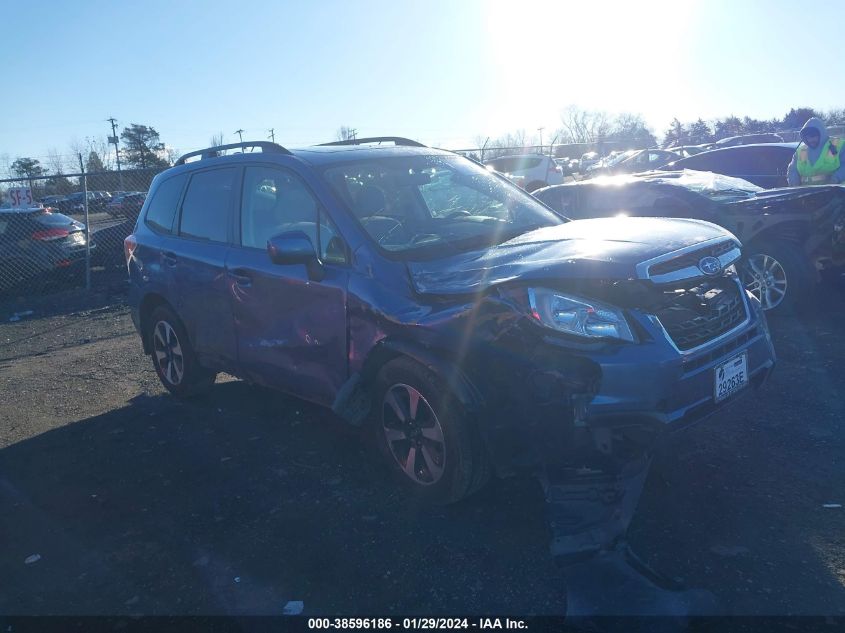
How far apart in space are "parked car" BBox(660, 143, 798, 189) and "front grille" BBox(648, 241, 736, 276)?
8.95m

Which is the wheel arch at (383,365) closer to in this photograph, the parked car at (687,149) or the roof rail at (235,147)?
the roof rail at (235,147)

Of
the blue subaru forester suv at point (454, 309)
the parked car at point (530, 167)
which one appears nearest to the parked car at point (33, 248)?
the blue subaru forester suv at point (454, 309)

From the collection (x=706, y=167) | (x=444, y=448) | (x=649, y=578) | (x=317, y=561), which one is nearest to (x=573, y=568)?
(x=649, y=578)

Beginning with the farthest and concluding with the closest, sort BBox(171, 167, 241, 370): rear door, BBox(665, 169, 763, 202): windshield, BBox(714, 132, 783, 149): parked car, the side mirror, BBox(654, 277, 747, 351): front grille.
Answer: BBox(714, 132, 783, 149): parked car < BBox(665, 169, 763, 202): windshield < BBox(171, 167, 241, 370): rear door < the side mirror < BBox(654, 277, 747, 351): front grille

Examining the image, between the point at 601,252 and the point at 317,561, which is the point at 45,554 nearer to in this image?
the point at 317,561

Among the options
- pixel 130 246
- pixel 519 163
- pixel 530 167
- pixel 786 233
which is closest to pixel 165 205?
pixel 130 246

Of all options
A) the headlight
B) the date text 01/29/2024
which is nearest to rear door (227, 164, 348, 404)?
the headlight

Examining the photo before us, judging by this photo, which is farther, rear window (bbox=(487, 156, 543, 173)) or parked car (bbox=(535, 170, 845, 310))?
rear window (bbox=(487, 156, 543, 173))

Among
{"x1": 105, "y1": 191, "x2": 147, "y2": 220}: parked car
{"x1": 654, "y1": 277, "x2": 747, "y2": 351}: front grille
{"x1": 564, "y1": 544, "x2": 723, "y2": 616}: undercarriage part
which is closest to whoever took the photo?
{"x1": 564, "y1": 544, "x2": 723, "y2": 616}: undercarriage part

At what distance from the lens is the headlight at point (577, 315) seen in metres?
3.25

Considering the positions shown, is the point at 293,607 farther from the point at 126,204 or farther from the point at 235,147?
the point at 126,204

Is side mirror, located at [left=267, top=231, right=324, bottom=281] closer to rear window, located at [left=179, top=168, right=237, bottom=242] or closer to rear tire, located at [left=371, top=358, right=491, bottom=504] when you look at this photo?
rear tire, located at [left=371, top=358, right=491, bottom=504]

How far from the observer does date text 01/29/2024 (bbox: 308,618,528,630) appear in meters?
2.85

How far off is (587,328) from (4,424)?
517 centimetres
